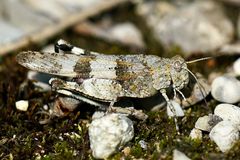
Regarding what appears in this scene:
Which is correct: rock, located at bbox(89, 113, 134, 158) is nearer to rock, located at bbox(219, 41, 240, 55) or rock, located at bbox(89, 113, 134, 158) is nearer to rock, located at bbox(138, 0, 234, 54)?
rock, located at bbox(219, 41, 240, 55)

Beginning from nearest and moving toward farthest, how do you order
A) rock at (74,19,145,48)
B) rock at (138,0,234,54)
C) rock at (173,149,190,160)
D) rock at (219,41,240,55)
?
rock at (173,149,190,160) → rock at (219,41,240,55) → rock at (138,0,234,54) → rock at (74,19,145,48)

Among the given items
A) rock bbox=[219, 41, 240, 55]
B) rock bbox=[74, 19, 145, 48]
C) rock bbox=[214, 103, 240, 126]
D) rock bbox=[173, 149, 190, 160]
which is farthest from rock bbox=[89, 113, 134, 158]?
rock bbox=[74, 19, 145, 48]

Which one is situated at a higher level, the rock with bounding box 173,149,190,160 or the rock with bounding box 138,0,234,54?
the rock with bounding box 138,0,234,54

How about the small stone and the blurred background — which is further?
the blurred background

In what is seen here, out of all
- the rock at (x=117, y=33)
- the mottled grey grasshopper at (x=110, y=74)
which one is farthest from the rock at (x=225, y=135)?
the rock at (x=117, y=33)

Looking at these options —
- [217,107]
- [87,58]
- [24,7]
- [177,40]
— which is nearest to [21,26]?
[24,7]

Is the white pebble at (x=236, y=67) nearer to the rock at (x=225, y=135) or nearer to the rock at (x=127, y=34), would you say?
the rock at (x=225, y=135)

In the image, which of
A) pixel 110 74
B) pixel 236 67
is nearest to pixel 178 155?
pixel 110 74
